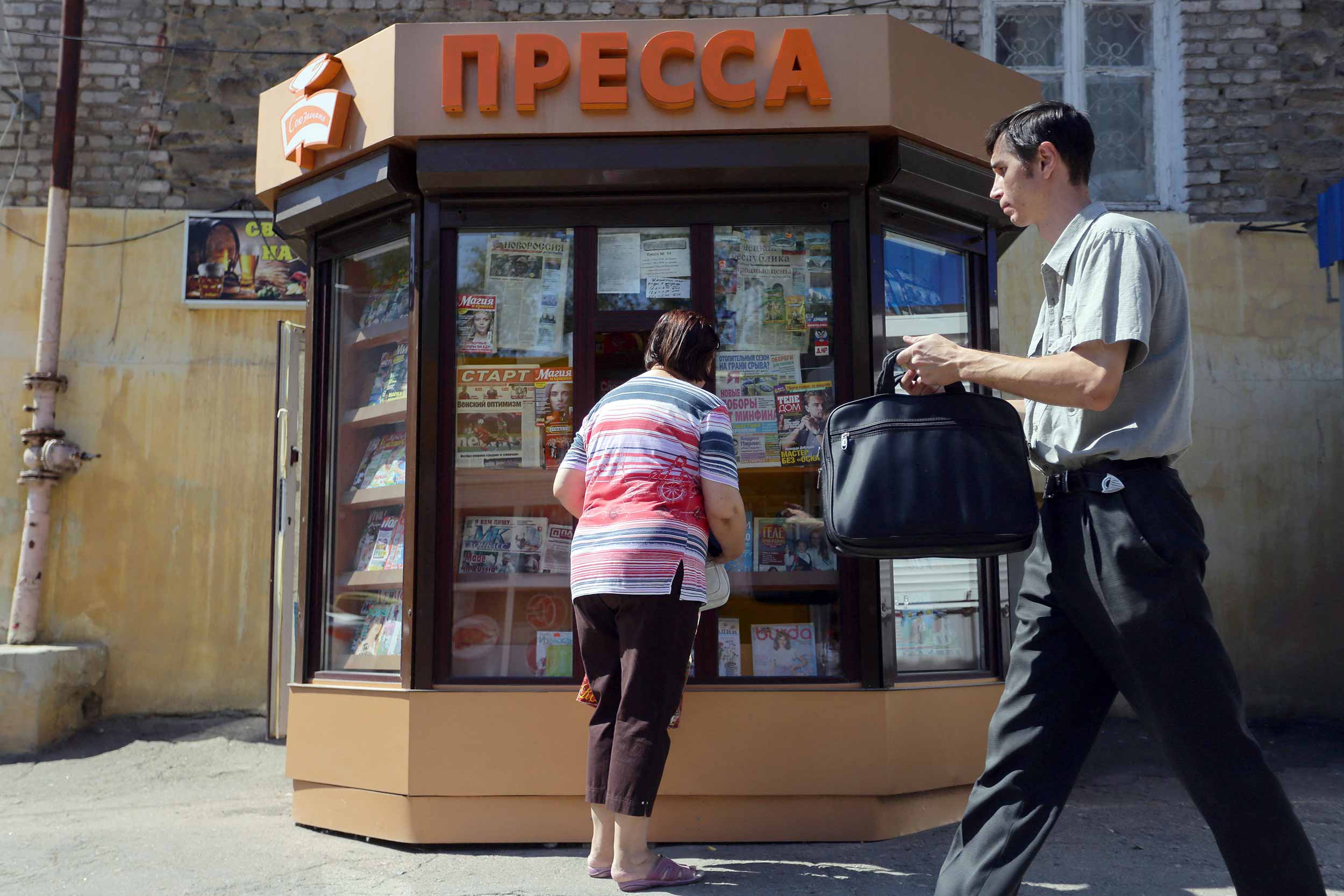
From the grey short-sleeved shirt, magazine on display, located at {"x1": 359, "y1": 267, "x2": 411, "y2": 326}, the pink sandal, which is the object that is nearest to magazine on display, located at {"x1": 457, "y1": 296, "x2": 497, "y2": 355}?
magazine on display, located at {"x1": 359, "y1": 267, "x2": 411, "y2": 326}

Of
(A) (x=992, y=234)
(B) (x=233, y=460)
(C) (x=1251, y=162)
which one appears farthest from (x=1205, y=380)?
(B) (x=233, y=460)

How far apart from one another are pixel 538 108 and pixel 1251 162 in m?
5.32

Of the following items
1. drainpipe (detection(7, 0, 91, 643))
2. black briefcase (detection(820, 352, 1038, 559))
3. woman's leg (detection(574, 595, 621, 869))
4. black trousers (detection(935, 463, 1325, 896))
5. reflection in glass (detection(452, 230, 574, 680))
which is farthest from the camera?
drainpipe (detection(7, 0, 91, 643))

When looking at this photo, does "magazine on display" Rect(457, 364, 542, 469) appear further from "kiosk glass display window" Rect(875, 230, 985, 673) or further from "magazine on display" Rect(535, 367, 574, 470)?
"kiosk glass display window" Rect(875, 230, 985, 673)

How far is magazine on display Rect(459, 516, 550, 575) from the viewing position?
14.9ft

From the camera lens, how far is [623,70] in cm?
428

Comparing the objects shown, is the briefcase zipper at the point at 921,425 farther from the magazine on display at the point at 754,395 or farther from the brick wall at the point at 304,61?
the brick wall at the point at 304,61

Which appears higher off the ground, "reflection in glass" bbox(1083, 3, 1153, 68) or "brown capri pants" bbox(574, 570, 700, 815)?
"reflection in glass" bbox(1083, 3, 1153, 68)

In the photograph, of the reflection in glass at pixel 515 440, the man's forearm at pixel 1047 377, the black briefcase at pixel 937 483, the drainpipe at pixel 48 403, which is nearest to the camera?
the man's forearm at pixel 1047 377

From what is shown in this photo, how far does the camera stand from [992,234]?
5.02 metres

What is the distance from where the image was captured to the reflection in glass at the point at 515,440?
4551 mm

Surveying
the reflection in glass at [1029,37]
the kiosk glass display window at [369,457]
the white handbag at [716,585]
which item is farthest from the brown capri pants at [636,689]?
the reflection in glass at [1029,37]

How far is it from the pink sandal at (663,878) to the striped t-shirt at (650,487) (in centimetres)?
85

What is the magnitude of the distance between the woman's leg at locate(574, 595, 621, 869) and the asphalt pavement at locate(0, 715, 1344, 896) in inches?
7.0
